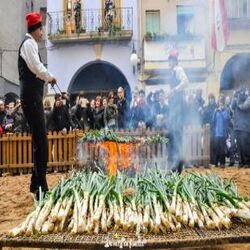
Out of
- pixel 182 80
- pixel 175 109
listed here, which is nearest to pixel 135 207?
pixel 182 80

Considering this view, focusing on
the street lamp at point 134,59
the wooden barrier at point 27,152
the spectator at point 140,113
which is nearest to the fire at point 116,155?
the wooden barrier at point 27,152

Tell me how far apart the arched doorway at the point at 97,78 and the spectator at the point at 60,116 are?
11708mm

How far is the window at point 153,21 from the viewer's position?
870 inches

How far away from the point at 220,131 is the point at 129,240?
9.42 m

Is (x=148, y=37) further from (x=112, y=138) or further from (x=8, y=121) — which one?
(x=112, y=138)

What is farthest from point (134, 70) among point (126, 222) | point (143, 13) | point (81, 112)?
point (126, 222)

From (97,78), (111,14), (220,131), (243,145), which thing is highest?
(111,14)

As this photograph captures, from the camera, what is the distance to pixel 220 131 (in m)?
12.1

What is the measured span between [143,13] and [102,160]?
50.7 ft

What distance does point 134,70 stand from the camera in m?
22.4

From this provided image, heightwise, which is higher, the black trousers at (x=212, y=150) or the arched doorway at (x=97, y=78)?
the arched doorway at (x=97, y=78)

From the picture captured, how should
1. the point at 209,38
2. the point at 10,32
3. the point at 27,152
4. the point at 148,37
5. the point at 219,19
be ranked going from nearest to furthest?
1. the point at 219,19
2. the point at 27,152
3. the point at 209,38
4. the point at 148,37
5. the point at 10,32

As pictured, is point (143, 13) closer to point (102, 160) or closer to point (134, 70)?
point (134, 70)

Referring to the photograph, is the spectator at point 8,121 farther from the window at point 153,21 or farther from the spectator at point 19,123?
the window at point 153,21
